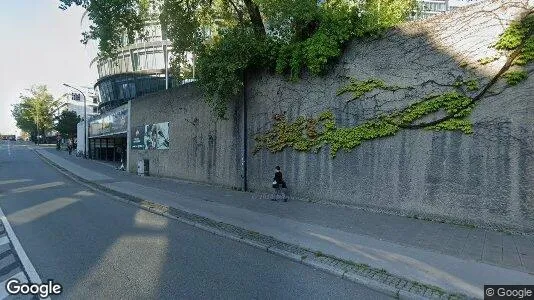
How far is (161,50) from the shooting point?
41094 mm

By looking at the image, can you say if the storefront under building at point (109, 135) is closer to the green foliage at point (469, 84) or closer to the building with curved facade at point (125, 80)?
the building with curved facade at point (125, 80)

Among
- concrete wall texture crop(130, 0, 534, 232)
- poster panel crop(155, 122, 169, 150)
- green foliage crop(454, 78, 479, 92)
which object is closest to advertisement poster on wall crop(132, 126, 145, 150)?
poster panel crop(155, 122, 169, 150)

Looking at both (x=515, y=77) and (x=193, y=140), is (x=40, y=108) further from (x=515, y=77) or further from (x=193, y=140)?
(x=515, y=77)

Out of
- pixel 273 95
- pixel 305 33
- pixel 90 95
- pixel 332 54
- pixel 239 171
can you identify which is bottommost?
pixel 239 171

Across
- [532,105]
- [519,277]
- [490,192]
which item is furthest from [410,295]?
[532,105]

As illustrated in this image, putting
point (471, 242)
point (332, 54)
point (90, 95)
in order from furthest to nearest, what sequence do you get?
1. point (90, 95)
2. point (332, 54)
3. point (471, 242)

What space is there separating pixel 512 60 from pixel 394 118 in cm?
289

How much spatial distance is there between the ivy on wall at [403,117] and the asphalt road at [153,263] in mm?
5073

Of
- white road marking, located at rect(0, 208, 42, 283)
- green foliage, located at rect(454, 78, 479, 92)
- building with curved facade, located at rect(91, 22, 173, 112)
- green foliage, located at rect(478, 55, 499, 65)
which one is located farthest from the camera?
building with curved facade, located at rect(91, 22, 173, 112)

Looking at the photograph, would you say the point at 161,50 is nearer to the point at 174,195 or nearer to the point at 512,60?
the point at 174,195

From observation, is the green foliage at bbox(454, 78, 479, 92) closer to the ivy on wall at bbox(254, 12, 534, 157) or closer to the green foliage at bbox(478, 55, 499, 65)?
the ivy on wall at bbox(254, 12, 534, 157)

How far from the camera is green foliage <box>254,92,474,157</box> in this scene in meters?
8.31

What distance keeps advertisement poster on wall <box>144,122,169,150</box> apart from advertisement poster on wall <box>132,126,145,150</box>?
51 cm

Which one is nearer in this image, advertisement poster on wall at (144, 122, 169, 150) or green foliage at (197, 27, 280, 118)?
green foliage at (197, 27, 280, 118)
